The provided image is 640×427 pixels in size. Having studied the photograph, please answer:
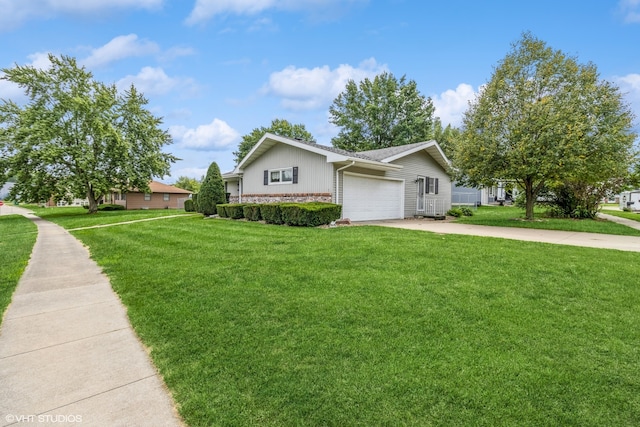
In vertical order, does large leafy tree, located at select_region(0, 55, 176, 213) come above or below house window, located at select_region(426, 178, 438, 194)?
above

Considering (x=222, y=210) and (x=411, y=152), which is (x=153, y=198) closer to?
(x=222, y=210)

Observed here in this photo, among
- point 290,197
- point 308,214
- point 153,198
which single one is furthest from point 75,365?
point 153,198

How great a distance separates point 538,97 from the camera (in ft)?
45.0

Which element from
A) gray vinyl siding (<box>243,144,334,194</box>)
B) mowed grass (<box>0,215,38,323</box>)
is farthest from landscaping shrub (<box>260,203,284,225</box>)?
mowed grass (<box>0,215,38,323</box>)

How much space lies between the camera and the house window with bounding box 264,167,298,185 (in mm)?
15179

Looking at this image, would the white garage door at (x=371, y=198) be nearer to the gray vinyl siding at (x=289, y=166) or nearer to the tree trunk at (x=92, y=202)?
the gray vinyl siding at (x=289, y=166)

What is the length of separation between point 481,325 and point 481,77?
1525cm

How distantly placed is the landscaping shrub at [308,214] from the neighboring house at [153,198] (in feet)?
88.7

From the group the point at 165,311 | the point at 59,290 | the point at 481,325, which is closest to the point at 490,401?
the point at 481,325

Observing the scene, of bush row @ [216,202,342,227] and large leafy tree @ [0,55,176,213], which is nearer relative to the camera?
bush row @ [216,202,342,227]

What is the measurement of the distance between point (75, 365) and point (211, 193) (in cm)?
1504

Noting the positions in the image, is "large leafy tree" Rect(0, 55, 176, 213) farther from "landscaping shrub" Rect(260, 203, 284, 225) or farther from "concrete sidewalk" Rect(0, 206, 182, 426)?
"concrete sidewalk" Rect(0, 206, 182, 426)

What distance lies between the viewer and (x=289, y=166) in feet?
50.9

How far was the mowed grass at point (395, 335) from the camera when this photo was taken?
2.33m
